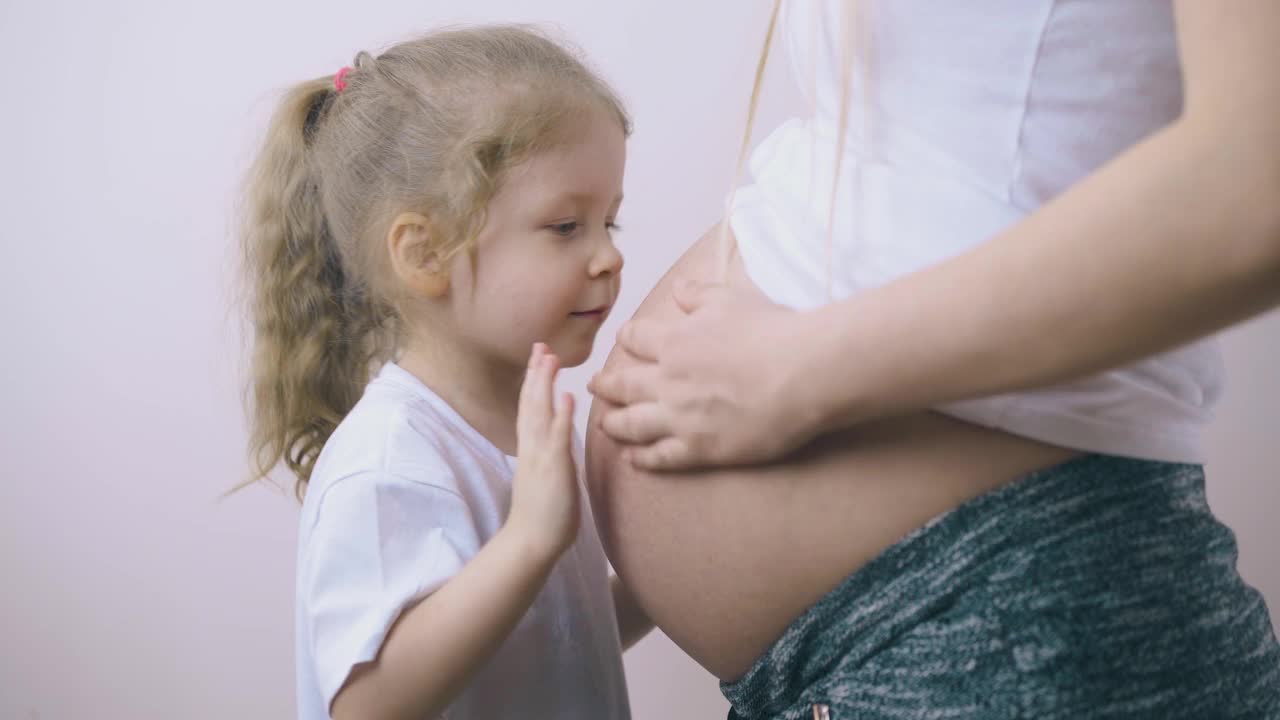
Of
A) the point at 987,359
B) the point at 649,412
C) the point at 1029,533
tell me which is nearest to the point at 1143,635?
the point at 1029,533

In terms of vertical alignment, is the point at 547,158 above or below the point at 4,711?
above

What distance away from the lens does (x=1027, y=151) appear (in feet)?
2.18

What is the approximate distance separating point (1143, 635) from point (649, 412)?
1.06 feet

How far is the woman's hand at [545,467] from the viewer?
0.85 m

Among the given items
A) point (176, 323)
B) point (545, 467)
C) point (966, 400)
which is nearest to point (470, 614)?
point (545, 467)

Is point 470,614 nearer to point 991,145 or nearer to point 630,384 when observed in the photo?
point 630,384

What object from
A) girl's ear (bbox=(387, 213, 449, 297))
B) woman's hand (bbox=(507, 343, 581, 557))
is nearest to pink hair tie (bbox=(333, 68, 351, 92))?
girl's ear (bbox=(387, 213, 449, 297))

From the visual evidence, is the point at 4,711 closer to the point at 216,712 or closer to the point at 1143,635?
the point at 216,712

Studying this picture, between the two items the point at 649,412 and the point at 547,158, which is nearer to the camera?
the point at 649,412

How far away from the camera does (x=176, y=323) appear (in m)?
1.71

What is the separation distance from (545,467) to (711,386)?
0.22 metres

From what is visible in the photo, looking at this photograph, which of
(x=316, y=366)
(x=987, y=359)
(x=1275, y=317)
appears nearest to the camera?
(x=987, y=359)

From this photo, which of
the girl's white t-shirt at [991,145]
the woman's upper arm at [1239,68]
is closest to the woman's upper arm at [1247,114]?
the woman's upper arm at [1239,68]

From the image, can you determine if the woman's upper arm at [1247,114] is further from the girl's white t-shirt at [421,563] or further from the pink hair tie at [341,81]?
the pink hair tie at [341,81]
